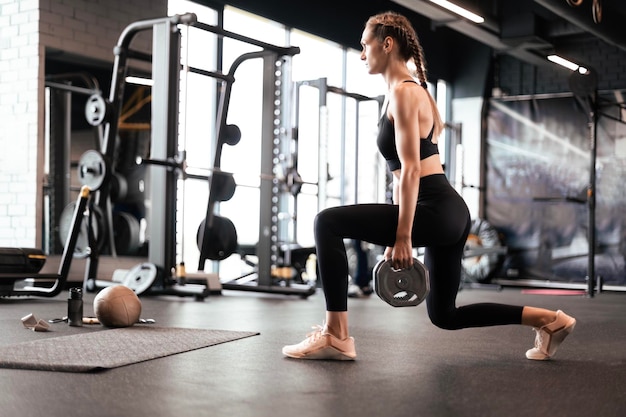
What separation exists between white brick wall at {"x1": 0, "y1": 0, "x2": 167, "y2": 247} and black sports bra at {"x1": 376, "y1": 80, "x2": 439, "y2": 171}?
4723 mm

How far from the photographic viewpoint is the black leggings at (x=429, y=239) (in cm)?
273

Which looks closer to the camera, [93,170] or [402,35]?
[402,35]

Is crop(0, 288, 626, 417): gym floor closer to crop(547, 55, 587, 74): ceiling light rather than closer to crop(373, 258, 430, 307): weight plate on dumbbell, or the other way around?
crop(373, 258, 430, 307): weight plate on dumbbell

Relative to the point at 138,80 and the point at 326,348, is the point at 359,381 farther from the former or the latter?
the point at 138,80

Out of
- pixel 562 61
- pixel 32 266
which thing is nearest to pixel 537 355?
pixel 32 266

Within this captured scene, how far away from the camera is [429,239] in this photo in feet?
8.99

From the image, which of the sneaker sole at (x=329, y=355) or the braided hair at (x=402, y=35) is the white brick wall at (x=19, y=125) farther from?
the braided hair at (x=402, y=35)

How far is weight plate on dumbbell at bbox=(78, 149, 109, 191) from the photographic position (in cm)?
601

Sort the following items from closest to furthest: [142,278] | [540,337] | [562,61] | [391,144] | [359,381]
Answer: [359,381] → [391,144] → [540,337] → [142,278] → [562,61]

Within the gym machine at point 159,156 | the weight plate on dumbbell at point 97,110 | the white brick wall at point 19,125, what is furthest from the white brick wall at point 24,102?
the weight plate on dumbbell at point 97,110

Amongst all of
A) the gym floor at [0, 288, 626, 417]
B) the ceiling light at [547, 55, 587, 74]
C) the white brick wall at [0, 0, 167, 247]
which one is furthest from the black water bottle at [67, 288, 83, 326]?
the ceiling light at [547, 55, 587, 74]

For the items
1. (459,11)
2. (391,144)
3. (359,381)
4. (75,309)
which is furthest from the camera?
(459,11)

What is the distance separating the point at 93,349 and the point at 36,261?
3.22 m

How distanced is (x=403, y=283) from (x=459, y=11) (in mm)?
6027
